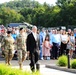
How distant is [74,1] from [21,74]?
297 feet

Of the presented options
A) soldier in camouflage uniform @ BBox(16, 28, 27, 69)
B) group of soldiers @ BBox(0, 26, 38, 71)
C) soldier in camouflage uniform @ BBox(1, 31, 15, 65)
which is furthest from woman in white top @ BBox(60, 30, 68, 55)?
soldier in camouflage uniform @ BBox(16, 28, 27, 69)

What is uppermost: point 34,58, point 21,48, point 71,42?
point 71,42

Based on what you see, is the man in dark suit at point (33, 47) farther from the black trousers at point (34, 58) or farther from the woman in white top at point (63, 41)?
the woman in white top at point (63, 41)

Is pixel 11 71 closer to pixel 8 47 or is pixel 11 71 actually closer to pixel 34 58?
pixel 34 58

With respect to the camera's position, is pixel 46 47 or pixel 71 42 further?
pixel 46 47

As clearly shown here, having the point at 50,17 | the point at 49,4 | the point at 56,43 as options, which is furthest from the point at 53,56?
the point at 49,4

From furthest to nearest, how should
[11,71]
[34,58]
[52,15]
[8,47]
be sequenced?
[52,15] → [8,47] → [34,58] → [11,71]

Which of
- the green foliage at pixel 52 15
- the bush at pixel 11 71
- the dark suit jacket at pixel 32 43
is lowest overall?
the bush at pixel 11 71

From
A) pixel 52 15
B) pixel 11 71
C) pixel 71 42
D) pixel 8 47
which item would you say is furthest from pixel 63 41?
pixel 52 15

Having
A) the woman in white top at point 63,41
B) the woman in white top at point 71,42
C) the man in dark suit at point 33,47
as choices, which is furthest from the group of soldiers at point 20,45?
the woman in white top at point 71,42

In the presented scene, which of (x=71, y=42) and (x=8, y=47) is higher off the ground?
(x=71, y=42)

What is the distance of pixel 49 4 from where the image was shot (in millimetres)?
122750

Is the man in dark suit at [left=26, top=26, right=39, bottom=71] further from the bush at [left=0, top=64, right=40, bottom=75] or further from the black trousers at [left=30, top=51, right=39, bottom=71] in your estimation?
the bush at [left=0, top=64, right=40, bottom=75]

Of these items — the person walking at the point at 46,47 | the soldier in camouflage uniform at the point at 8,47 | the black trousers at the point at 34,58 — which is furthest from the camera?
the person walking at the point at 46,47
